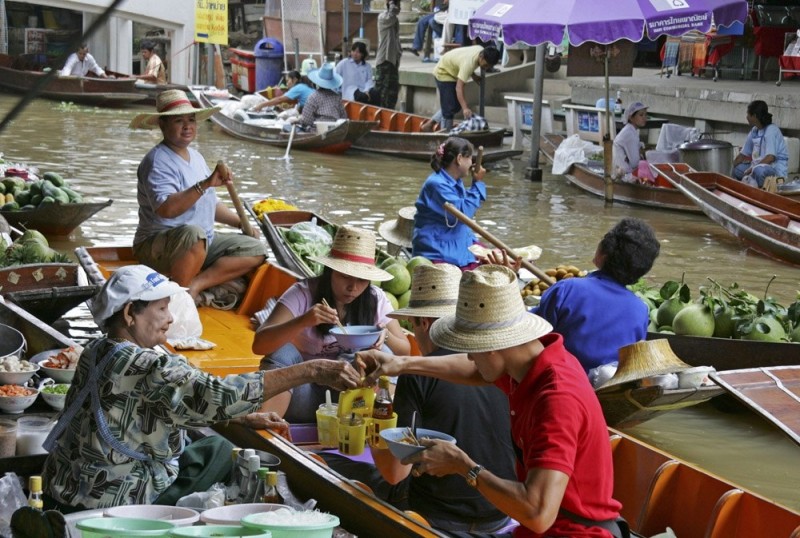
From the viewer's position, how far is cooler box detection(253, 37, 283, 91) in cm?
2508

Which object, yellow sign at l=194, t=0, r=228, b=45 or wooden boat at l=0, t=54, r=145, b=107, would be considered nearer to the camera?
wooden boat at l=0, t=54, r=145, b=107

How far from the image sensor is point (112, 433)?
3465 millimetres

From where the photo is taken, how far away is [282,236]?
27.8 ft

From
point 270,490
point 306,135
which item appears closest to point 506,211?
point 306,135

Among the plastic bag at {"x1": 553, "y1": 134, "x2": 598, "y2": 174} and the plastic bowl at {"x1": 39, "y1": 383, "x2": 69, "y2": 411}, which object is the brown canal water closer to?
the plastic bag at {"x1": 553, "y1": 134, "x2": 598, "y2": 174}

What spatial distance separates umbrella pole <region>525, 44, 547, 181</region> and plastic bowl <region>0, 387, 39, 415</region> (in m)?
11.3

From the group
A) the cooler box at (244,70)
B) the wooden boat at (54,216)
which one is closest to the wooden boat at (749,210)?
the wooden boat at (54,216)

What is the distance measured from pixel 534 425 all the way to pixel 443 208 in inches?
192

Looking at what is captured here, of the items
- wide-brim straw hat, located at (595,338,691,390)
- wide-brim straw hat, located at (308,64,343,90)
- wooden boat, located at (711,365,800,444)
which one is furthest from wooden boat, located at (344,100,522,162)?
wooden boat, located at (711,365,800,444)

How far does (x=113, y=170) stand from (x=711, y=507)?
13170mm

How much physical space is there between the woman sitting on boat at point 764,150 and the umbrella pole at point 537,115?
10.9ft

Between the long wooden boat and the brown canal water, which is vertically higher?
the long wooden boat

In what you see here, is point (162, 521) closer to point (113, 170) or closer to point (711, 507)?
point (711, 507)

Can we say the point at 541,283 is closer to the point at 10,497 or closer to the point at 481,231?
the point at 481,231
